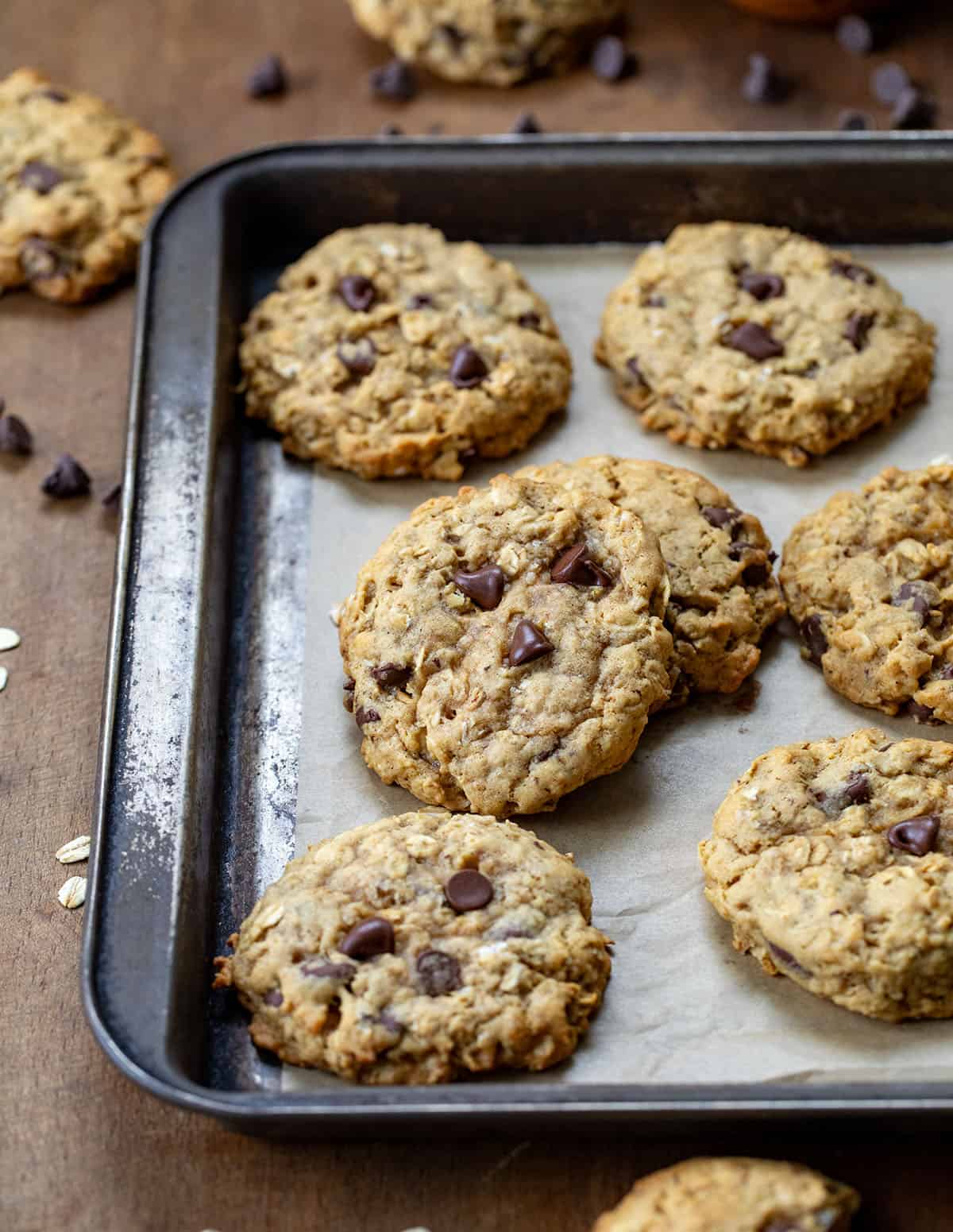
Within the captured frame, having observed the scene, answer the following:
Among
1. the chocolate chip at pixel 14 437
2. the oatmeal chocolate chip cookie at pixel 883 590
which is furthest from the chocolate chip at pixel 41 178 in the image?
the oatmeal chocolate chip cookie at pixel 883 590

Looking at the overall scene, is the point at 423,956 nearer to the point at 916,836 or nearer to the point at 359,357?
the point at 916,836

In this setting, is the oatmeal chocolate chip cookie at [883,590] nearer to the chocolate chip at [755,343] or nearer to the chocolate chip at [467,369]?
the chocolate chip at [755,343]

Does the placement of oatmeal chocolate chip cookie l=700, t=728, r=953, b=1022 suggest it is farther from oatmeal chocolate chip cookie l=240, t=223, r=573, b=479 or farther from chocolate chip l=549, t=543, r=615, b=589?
oatmeal chocolate chip cookie l=240, t=223, r=573, b=479

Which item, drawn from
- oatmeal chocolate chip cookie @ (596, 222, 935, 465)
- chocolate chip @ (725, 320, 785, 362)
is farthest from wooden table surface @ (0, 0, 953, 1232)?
chocolate chip @ (725, 320, 785, 362)

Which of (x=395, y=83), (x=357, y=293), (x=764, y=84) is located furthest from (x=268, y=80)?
(x=764, y=84)

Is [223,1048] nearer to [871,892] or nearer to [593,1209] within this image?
[593,1209]

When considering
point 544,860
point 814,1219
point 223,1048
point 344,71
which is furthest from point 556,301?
point 814,1219
